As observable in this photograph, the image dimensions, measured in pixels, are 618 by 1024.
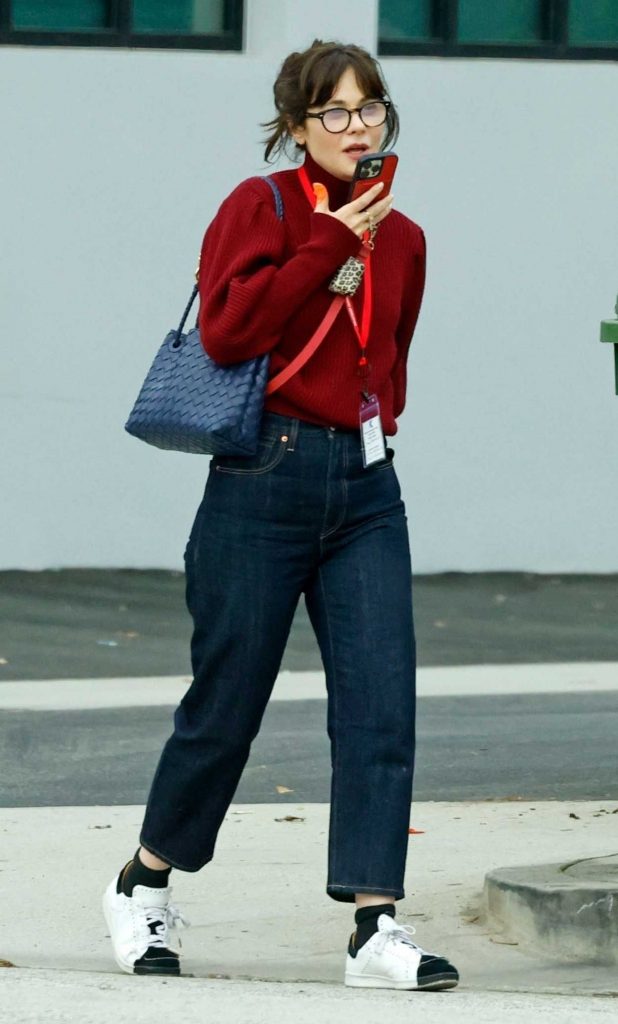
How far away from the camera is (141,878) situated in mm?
4293

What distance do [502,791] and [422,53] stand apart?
723cm

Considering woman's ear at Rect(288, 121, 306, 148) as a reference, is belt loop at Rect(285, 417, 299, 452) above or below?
below

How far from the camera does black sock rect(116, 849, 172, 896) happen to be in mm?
4289

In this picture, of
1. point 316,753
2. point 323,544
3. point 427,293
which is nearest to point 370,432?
point 323,544

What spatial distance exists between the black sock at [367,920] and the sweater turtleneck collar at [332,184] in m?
1.46

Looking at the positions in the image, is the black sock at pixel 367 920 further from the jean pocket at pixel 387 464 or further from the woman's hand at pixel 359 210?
the woman's hand at pixel 359 210

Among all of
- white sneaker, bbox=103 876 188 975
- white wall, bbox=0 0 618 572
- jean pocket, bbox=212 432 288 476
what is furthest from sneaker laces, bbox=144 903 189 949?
white wall, bbox=0 0 618 572

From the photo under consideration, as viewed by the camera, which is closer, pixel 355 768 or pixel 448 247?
pixel 355 768

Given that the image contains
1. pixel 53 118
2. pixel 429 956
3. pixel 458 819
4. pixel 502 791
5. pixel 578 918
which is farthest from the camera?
pixel 53 118

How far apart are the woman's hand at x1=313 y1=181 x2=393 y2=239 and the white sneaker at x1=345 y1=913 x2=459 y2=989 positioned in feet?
4.68

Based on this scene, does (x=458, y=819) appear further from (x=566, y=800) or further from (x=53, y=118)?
(x=53, y=118)

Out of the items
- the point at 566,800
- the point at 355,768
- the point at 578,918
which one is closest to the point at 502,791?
the point at 566,800

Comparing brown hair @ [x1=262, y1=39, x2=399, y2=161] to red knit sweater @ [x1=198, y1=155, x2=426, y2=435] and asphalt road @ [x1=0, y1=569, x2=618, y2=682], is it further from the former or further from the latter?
asphalt road @ [x1=0, y1=569, x2=618, y2=682]

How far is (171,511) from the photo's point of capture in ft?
40.6
